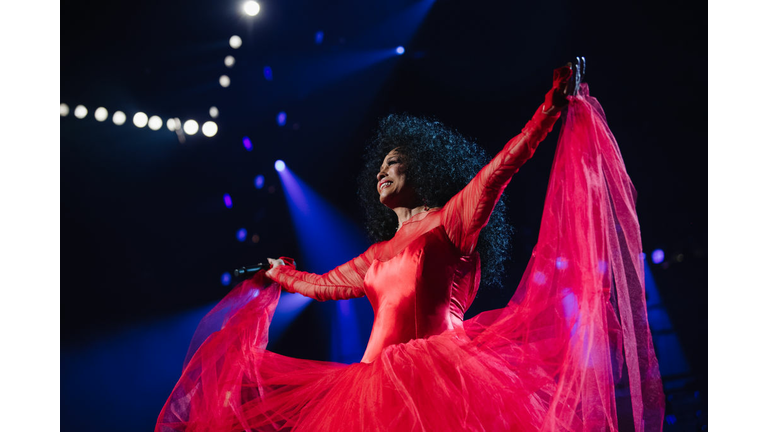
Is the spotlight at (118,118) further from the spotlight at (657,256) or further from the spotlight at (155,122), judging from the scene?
the spotlight at (657,256)

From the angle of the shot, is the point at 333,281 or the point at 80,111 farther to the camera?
the point at 80,111

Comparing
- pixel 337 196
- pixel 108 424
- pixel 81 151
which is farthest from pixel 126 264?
pixel 337 196

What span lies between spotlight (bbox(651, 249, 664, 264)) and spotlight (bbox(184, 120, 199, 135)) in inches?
105

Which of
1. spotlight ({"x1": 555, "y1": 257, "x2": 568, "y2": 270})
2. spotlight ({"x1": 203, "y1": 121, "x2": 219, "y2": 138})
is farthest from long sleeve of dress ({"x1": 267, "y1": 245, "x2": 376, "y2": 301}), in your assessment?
spotlight ({"x1": 203, "y1": 121, "x2": 219, "y2": 138})

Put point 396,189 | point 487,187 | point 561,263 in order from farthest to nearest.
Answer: point 396,189 → point 487,187 → point 561,263

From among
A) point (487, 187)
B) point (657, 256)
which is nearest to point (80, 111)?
point (487, 187)

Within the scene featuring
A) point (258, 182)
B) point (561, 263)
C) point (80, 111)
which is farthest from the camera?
point (258, 182)

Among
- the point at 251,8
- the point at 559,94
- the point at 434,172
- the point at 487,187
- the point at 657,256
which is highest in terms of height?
the point at 251,8

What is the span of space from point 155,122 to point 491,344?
2.28 metres

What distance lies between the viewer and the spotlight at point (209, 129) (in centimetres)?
297

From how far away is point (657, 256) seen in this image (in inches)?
110

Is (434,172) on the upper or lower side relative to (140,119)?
lower

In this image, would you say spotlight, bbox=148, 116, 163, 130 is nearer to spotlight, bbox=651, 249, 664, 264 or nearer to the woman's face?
the woman's face

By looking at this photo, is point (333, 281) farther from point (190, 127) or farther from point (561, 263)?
point (190, 127)
